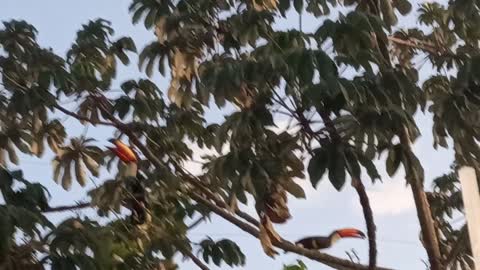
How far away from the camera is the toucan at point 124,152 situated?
4656mm

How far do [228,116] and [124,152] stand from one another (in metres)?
0.75

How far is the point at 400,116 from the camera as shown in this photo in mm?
3525

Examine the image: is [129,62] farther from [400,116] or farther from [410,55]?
[400,116]

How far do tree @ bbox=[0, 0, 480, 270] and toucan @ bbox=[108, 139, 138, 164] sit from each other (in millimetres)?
53

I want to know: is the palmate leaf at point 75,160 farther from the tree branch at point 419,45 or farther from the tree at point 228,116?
the tree branch at point 419,45

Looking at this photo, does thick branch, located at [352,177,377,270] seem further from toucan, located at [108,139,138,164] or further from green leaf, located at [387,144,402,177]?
toucan, located at [108,139,138,164]

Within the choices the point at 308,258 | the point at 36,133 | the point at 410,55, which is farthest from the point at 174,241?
the point at 410,55

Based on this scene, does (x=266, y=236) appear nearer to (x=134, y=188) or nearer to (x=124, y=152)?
(x=134, y=188)

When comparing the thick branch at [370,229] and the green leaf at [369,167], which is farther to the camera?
the thick branch at [370,229]

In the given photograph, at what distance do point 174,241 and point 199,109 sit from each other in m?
0.93

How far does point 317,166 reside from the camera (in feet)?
11.7

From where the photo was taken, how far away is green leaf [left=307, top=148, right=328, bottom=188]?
3.54 meters

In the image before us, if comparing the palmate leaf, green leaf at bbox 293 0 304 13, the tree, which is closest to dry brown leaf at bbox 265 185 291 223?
the tree

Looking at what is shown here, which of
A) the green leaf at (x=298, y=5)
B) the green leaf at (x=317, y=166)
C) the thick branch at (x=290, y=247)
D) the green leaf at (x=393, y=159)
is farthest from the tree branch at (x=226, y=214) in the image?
the green leaf at (x=298, y=5)
